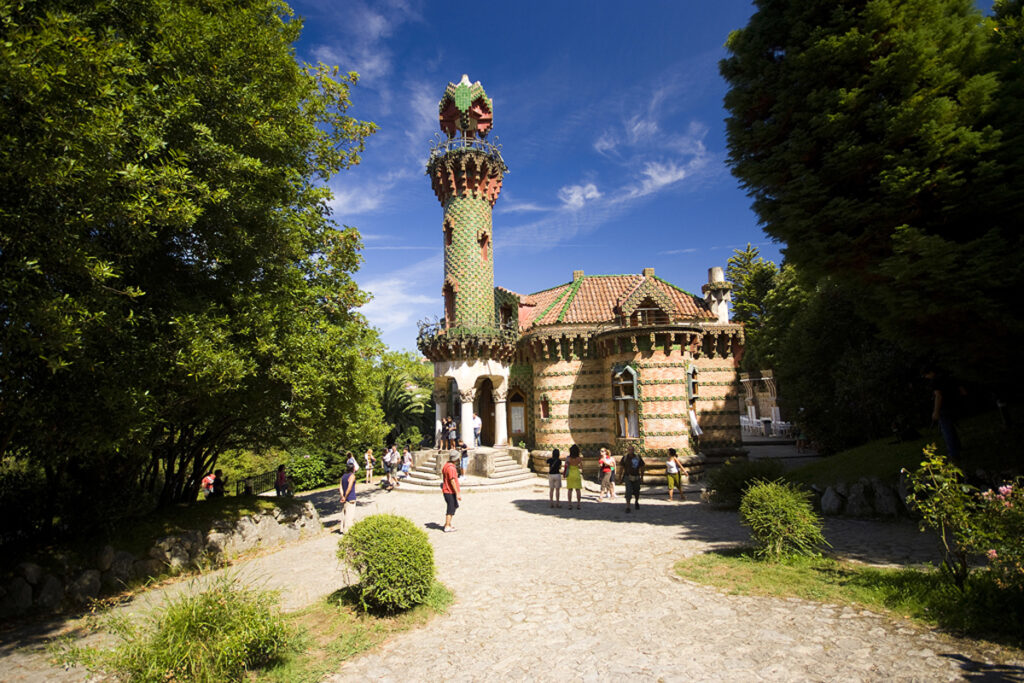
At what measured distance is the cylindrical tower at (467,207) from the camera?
23.0 meters

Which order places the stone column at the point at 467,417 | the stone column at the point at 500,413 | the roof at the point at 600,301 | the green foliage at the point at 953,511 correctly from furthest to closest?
1. the stone column at the point at 500,413
2. the stone column at the point at 467,417
3. the roof at the point at 600,301
4. the green foliage at the point at 953,511

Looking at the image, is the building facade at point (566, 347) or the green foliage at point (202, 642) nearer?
the green foliage at point (202, 642)

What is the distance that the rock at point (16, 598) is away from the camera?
7516 millimetres

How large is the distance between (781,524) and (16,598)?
12964 mm

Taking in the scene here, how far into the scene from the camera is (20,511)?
29.2 feet

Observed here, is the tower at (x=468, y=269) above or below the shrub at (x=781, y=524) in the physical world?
above

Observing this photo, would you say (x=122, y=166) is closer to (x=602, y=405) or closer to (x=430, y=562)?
(x=430, y=562)

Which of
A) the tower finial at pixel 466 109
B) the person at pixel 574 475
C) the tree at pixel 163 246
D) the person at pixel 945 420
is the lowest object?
the person at pixel 574 475

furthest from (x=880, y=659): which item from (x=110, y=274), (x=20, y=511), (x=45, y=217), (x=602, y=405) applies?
(x=602, y=405)

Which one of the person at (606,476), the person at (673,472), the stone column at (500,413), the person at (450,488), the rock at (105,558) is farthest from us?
the stone column at (500,413)

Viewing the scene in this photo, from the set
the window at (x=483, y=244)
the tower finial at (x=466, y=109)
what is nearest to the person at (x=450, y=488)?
the window at (x=483, y=244)

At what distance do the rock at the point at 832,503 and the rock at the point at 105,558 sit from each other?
1554 cm

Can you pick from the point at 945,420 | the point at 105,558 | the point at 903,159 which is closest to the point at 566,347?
the point at 945,420

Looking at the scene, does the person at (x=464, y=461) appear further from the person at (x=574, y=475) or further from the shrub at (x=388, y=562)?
the shrub at (x=388, y=562)
